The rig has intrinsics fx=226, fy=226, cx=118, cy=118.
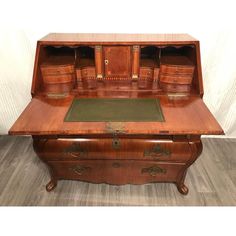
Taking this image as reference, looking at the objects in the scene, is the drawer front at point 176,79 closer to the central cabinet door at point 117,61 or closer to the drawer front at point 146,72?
the drawer front at point 146,72

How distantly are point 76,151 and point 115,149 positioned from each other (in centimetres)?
33

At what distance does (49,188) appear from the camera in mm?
2303

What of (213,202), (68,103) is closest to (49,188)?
(68,103)

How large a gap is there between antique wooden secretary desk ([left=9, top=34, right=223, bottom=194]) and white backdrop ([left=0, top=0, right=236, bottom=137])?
29cm

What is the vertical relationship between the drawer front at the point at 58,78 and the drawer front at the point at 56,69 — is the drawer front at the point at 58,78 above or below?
below

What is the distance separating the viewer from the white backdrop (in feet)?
7.35

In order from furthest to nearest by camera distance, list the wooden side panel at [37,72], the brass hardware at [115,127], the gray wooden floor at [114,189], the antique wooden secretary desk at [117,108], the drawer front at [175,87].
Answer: the gray wooden floor at [114,189] → the drawer front at [175,87] → the wooden side panel at [37,72] → the antique wooden secretary desk at [117,108] → the brass hardware at [115,127]

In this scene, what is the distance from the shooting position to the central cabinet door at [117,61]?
77.8 inches

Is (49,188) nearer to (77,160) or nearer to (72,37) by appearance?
(77,160)

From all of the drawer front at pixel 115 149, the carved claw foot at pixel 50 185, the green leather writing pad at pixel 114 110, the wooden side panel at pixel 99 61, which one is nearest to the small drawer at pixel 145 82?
the green leather writing pad at pixel 114 110

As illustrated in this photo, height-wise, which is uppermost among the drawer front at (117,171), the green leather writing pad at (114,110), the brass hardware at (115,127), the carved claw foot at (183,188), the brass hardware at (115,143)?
the brass hardware at (115,127)

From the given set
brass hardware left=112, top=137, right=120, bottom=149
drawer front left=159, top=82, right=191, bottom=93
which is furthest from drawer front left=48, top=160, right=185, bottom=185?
drawer front left=159, top=82, right=191, bottom=93
